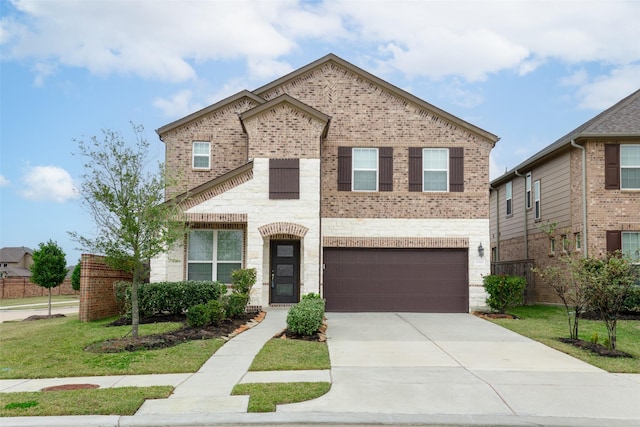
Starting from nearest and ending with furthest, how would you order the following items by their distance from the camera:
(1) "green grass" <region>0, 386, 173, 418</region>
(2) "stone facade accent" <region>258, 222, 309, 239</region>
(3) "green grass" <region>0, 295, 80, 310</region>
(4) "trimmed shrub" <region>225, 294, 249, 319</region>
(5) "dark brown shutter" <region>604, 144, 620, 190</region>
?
(1) "green grass" <region>0, 386, 173, 418</region> < (4) "trimmed shrub" <region>225, 294, 249, 319</region> < (2) "stone facade accent" <region>258, 222, 309, 239</region> < (5) "dark brown shutter" <region>604, 144, 620, 190</region> < (3) "green grass" <region>0, 295, 80, 310</region>

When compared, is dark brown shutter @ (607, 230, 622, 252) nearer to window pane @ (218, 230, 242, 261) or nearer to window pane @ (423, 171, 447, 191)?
window pane @ (423, 171, 447, 191)

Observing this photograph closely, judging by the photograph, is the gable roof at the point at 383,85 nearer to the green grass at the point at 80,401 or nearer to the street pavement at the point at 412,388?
the street pavement at the point at 412,388

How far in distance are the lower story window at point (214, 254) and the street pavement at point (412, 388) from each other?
19.2 ft

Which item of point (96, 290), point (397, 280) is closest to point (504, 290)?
point (397, 280)

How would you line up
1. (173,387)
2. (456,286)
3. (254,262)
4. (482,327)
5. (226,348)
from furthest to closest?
(456,286)
(254,262)
(482,327)
(226,348)
(173,387)

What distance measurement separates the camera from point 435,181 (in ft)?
68.0

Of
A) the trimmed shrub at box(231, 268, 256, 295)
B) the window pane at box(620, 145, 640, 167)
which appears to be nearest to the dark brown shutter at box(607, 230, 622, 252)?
the window pane at box(620, 145, 640, 167)

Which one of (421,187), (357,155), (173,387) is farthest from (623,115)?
(173,387)

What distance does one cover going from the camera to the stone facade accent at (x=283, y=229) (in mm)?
18703

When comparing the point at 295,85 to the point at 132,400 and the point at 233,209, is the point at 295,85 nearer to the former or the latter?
the point at 233,209

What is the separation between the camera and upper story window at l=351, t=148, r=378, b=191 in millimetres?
20703

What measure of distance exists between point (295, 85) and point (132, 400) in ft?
49.9

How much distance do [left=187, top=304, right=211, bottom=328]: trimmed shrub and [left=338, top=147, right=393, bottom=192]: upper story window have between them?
7.69 meters

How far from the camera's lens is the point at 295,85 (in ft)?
70.4
